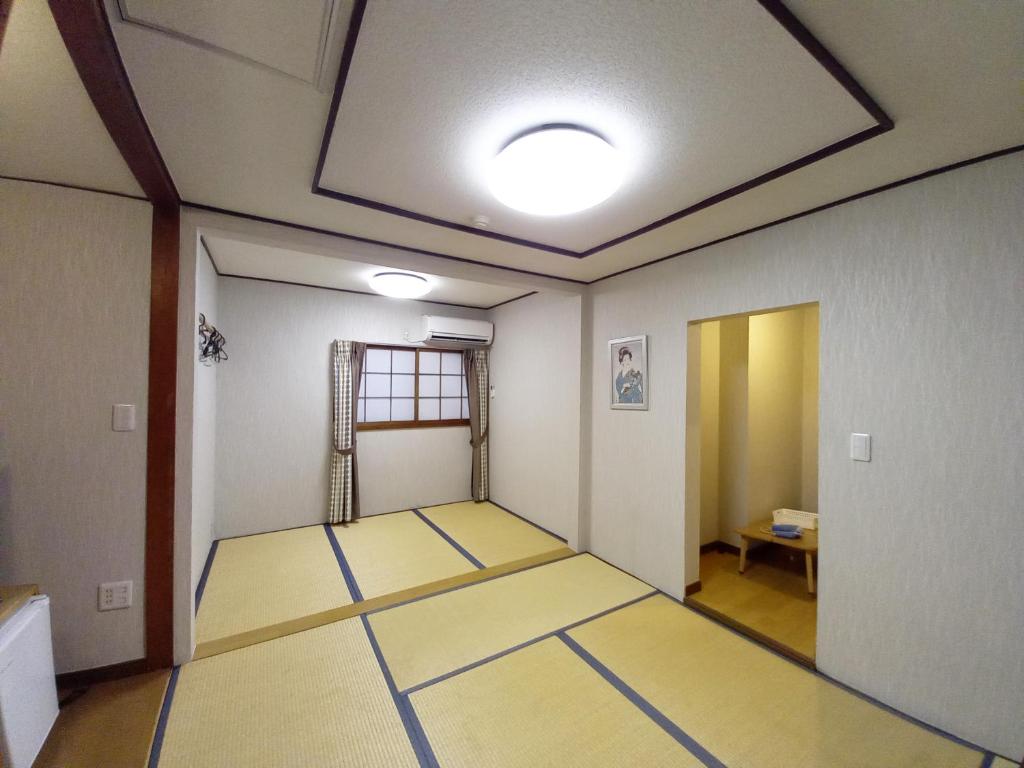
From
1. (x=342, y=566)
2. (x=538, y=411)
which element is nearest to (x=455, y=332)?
(x=538, y=411)

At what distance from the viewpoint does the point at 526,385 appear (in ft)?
13.8

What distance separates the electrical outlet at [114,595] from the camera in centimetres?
183

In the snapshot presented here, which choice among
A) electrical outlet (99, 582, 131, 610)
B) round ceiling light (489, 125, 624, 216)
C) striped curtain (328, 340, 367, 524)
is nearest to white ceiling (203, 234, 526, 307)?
striped curtain (328, 340, 367, 524)

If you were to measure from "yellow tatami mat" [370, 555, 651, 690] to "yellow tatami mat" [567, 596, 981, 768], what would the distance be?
246mm

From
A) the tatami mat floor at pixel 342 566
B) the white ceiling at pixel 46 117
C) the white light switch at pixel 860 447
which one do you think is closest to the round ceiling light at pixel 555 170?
the white ceiling at pixel 46 117

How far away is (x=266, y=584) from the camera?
274 centimetres

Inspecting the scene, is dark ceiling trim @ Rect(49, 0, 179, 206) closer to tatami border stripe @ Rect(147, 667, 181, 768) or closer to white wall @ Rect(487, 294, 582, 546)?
tatami border stripe @ Rect(147, 667, 181, 768)

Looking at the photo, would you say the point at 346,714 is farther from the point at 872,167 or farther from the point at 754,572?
the point at 872,167

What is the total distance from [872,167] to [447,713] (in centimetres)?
294

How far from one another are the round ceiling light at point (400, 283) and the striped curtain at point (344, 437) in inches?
38.7

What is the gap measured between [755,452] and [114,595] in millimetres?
4346

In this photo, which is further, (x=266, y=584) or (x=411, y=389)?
(x=411, y=389)

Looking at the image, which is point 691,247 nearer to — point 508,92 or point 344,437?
point 508,92

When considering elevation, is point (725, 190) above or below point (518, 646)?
above
